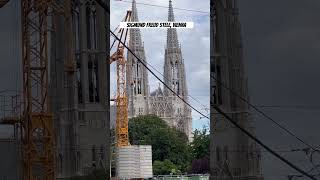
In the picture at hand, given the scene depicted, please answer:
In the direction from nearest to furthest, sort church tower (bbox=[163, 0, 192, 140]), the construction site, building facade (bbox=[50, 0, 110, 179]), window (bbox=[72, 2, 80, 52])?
1. church tower (bbox=[163, 0, 192, 140])
2. the construction site
3. building facade (bbox=[50, 0, 110, 179])
4. window (bbox=[72, 2, 80, 52])

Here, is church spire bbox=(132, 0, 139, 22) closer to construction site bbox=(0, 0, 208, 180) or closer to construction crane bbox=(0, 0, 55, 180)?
construction site bbox=(0, 0, 208, 180)

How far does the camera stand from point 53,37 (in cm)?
525

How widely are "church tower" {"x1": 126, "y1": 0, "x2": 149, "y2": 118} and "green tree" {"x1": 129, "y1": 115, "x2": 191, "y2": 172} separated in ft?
0.35

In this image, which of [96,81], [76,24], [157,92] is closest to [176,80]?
[157,92]

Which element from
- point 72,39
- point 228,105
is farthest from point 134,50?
point 228,105

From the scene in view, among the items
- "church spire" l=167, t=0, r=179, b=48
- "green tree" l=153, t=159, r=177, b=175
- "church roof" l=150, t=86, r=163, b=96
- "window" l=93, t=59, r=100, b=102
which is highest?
"church spire" l=167, t=0, r=179, b=48

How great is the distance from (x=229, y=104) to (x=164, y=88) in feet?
2.29

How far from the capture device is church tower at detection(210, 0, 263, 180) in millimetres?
5172

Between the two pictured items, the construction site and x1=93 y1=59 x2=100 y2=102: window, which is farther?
x1=93 y1=59 x2=100 y2=102: window

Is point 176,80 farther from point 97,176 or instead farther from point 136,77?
point 97,176

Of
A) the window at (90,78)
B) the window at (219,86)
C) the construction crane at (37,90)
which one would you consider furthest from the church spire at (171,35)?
the construction crane at (37,90)

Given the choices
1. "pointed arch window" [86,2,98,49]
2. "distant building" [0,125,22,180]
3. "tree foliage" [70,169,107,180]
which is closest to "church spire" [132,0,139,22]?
"pointed arch window" [86,2,98,49]

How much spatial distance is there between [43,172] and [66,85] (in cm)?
99

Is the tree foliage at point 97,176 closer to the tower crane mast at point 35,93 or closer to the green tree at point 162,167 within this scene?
the tower crane mast at point 35,93
